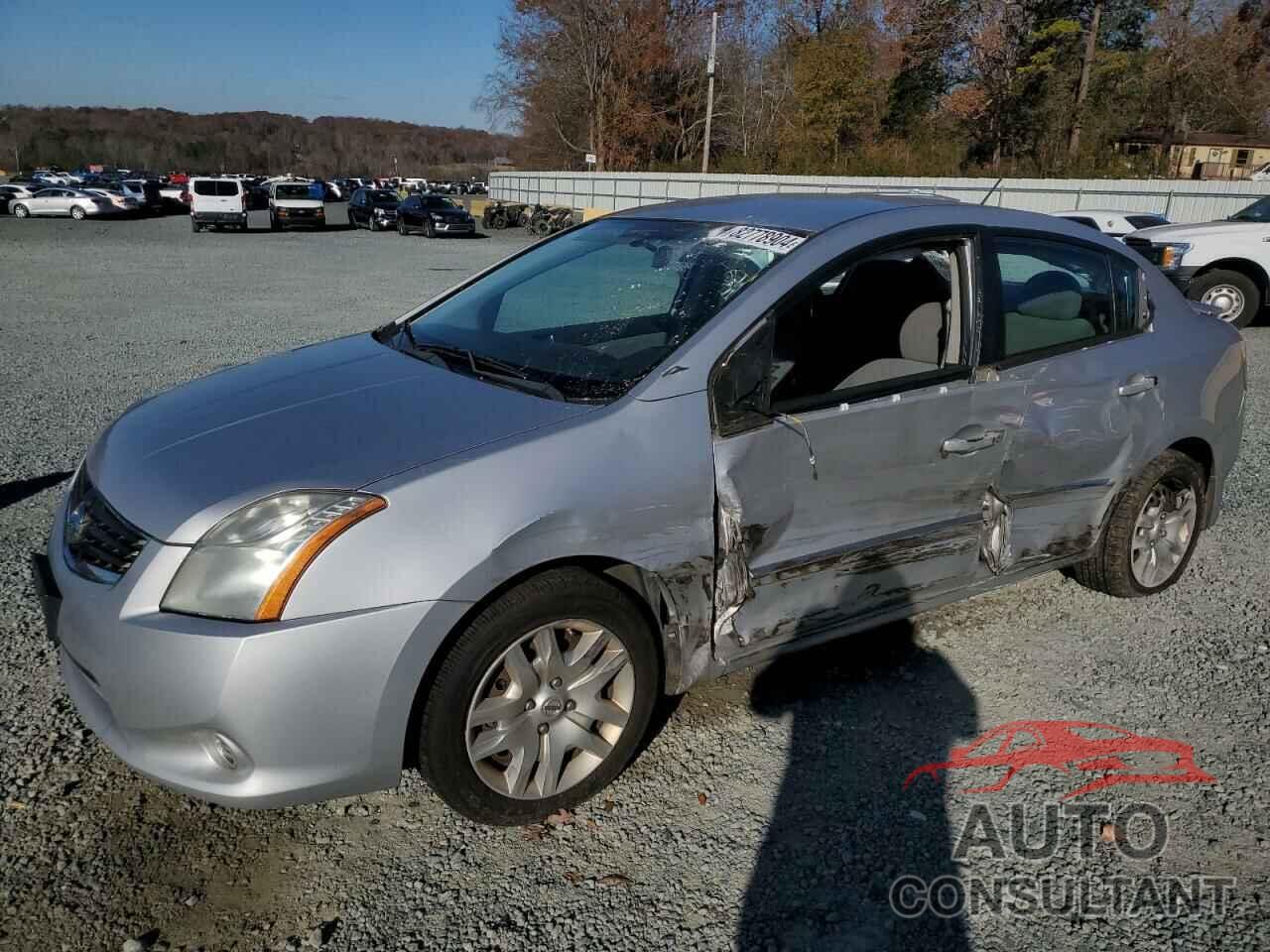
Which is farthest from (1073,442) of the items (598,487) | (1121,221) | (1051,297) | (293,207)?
(293,207)

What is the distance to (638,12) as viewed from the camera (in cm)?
5047

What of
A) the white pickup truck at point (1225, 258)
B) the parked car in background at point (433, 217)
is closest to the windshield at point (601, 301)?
the white pickup truck at point (1225, 258)

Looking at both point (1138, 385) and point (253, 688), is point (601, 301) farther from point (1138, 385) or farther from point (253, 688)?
point (1138, 385)

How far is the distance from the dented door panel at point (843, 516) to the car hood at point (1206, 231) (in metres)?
10.4

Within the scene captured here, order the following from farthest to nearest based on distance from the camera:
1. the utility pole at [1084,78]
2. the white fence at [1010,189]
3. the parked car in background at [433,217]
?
1. the utility pole at [1084,78]
2. the parked car in background at [433,217]
3. the white fence at [1010,189]

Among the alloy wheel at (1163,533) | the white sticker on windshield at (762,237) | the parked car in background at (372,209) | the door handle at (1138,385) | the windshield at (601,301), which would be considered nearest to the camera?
the windshield at (601,301)

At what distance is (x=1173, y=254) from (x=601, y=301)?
10430 millimetres

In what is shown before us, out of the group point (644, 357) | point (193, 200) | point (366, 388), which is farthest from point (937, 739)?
point (193, 200)

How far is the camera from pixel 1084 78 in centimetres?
3538

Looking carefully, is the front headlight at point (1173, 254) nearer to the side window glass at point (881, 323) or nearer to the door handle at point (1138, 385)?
the door handle at point (1138, 385)

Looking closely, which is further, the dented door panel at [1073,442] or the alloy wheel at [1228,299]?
the alloy wheel at [1228,299]

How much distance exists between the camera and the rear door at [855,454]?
2826 millimetres

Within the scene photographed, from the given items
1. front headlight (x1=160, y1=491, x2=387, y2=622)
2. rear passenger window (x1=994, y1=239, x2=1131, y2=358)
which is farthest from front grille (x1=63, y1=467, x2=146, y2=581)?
rear passenger window (x1=994, y1=239, x2=1131, y2=358)

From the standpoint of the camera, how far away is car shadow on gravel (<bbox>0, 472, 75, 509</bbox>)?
515cm
